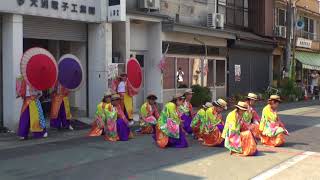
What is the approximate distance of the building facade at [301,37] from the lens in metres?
34.5

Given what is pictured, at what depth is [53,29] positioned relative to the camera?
56.1 ft

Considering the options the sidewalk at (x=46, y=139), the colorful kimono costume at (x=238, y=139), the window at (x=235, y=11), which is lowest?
the sidewalk at (x=46, y=139)

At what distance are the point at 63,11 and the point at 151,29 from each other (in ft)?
18.2

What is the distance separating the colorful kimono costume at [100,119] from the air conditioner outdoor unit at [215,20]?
12589 mm

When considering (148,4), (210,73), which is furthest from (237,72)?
(148,4)

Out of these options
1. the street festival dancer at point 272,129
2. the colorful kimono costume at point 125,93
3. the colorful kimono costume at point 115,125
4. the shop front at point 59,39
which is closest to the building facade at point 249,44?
the shop front at point 59,39

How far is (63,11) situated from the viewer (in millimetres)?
16641

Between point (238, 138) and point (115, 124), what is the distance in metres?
3.50

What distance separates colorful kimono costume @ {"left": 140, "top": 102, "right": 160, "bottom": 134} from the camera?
48.0ft

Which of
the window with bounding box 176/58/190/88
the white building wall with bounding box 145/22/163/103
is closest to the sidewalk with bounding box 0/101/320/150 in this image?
the white building wall with bounding box 145/22/163/103

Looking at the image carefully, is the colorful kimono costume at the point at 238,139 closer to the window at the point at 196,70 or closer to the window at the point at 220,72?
the window at the point at 196,70

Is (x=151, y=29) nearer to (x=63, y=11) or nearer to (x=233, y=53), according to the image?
(x=63, y=11)

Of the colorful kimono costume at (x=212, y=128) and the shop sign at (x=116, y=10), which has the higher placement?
the shop sign at (x=116, y=10)

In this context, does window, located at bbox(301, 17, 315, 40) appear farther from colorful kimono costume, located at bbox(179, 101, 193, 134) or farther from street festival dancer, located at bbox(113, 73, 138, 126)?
colorful kimono costume, located at bbox(179, 101, 193, 134)
